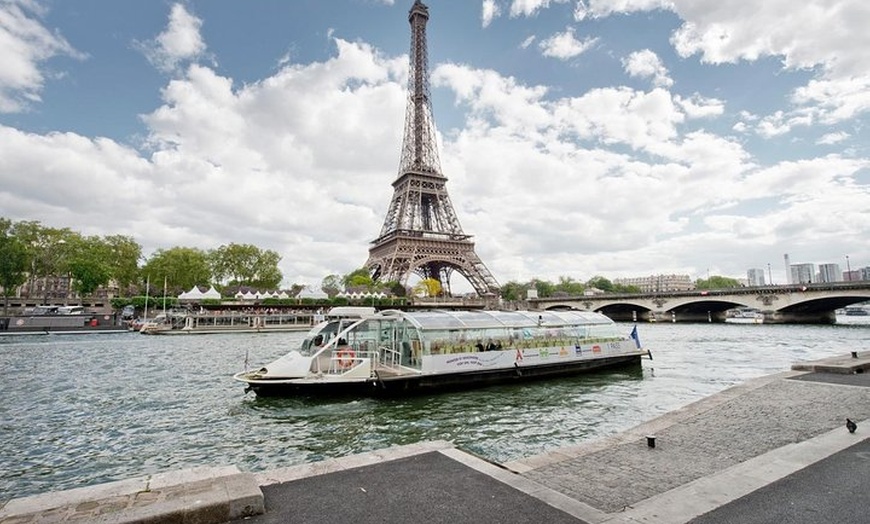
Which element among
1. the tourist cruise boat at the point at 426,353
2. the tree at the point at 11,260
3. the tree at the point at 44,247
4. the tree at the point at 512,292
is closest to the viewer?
the tourist cruise boat at the point at 426,353

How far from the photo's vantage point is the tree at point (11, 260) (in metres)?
68.9

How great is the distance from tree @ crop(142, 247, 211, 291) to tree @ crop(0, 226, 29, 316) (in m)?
19.1

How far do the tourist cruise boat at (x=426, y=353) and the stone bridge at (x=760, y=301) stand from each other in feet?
179

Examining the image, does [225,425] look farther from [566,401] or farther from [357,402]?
[566,401]

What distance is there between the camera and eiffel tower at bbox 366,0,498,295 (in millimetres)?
81938

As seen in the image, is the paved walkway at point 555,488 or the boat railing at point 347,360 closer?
the paved walkway at point 555,488

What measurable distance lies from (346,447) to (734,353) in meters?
30.5

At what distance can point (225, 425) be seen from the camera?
13672 millimetres

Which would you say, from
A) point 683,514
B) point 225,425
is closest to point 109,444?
point 225,425

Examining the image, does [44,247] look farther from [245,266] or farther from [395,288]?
[395,288]

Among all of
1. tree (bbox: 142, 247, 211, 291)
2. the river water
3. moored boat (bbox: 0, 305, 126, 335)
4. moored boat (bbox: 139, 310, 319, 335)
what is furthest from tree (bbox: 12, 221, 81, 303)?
the river water

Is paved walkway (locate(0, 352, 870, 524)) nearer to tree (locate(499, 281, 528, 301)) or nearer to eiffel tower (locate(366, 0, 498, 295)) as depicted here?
eiffel tower (locate(366, 0, 498, 295))

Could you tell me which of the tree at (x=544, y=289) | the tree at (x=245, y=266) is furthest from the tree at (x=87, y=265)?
the tree at (x=544, y=289)

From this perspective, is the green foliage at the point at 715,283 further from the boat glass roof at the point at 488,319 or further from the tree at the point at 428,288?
the boat glass roof at the point at 488,319
